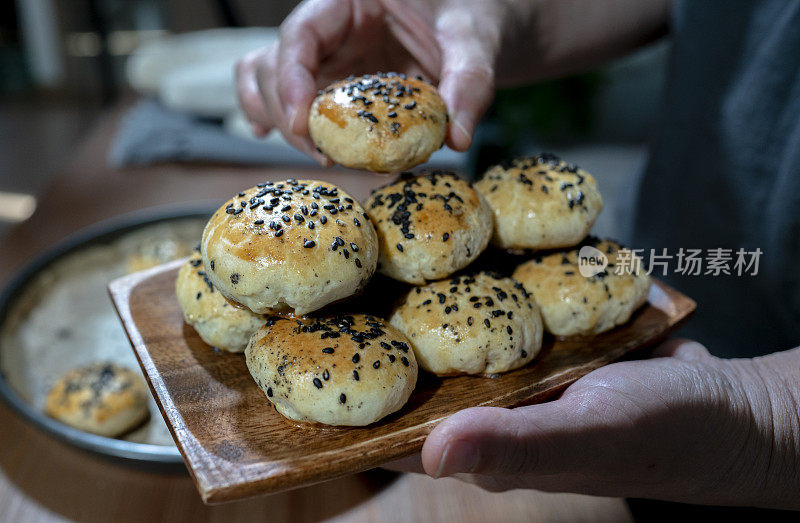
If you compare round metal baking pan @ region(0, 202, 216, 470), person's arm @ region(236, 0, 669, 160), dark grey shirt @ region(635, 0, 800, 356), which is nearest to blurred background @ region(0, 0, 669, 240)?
dark grey shirt @ region(635, 0, 800, 356)

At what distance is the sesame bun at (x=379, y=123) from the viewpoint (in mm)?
1412

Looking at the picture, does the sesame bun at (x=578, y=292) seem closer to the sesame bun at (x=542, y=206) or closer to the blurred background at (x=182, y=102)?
the sesame bun at (x=542, y=206)

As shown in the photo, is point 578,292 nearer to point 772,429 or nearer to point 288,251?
point 772,429

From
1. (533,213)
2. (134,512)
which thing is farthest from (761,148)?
(134,512)

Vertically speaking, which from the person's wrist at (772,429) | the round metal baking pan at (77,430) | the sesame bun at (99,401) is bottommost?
the sesame bun at (99,401)

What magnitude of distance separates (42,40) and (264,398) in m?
8.32

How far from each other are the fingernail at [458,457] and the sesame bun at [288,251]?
0.39m

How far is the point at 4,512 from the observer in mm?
1594

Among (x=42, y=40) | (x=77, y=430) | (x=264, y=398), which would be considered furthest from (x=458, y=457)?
(x=42, y=40)

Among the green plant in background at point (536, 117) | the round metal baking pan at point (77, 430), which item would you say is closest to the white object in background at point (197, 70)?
the round metal baking pan at point (77, 430)

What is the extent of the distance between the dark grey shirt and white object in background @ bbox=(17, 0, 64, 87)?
794 cm

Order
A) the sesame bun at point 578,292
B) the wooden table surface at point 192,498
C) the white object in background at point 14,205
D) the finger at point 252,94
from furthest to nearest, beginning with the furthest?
the white object in background at point 14,205 < the finger at point 252,94 < the wooden table surface at point 192,498 < the sesame bun at point 578,292

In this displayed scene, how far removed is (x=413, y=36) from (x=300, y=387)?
1317 millimetres

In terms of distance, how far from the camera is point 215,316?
4.57ft
